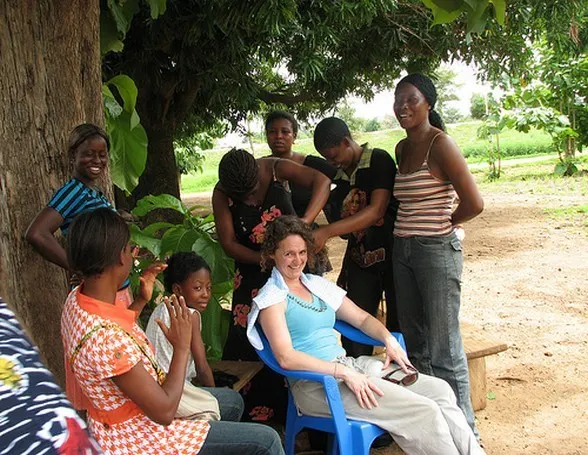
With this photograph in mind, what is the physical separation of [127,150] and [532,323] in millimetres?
3550

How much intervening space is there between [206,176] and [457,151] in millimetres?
26433

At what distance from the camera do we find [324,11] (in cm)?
704

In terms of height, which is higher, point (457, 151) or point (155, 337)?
point (457, 151)

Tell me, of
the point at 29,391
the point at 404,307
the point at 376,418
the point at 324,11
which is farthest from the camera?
the point at 324,11

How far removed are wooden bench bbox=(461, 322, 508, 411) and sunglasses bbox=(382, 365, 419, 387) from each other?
951 mm

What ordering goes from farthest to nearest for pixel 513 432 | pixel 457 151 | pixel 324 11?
pixel 324 11
pixel 513 432
pixel 457 151

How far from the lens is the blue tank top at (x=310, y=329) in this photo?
3037 mm

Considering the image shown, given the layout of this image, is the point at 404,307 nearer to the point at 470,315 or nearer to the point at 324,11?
the point at 470,315

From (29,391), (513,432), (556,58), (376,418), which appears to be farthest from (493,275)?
(556,58)

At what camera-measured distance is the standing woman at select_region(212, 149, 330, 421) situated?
3.28 metres

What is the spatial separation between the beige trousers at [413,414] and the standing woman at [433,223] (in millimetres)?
388

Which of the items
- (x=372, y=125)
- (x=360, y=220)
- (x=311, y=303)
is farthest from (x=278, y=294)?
(x=372, y=125)

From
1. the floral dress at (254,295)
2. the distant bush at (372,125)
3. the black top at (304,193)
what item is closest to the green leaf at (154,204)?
the black top at (304,193)

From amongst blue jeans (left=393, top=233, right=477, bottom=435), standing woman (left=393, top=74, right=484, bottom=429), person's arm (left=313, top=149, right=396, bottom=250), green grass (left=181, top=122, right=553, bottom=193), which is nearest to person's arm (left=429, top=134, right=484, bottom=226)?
standing woman (left=393, top=74, right=484, bottom=429)
